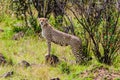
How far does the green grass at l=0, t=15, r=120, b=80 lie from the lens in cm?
884

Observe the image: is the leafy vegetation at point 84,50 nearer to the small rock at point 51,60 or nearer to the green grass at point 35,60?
the green grass at point 35,60

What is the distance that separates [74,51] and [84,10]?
97 centimetres

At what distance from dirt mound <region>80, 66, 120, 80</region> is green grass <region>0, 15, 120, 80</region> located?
0.26ft

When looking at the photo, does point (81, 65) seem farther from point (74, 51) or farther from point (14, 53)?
point (14, 53)

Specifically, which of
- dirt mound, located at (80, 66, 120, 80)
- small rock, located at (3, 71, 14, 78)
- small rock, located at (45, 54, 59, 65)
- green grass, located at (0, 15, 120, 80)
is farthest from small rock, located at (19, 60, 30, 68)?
dirt mound, located at (80, 66, 120, 80)

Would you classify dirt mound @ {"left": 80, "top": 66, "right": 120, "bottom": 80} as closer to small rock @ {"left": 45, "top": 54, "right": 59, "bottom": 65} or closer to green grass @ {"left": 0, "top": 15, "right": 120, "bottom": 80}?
green grass @ {"left": 0, "top": 15, "right": 120, "bottom": 80}

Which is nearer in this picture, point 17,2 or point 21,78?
point 21,78

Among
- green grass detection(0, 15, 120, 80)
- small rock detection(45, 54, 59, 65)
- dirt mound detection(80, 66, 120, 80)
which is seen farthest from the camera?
small rock detection(45, 54, 59, 65)

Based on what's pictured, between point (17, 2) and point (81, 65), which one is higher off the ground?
point (17, 2)

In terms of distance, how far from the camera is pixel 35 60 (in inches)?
417

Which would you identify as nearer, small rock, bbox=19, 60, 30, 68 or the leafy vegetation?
the leafy vegetation

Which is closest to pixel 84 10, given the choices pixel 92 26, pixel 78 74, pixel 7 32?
pixel 92 26

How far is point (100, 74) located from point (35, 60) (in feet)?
9.40

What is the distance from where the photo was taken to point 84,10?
400 inches
